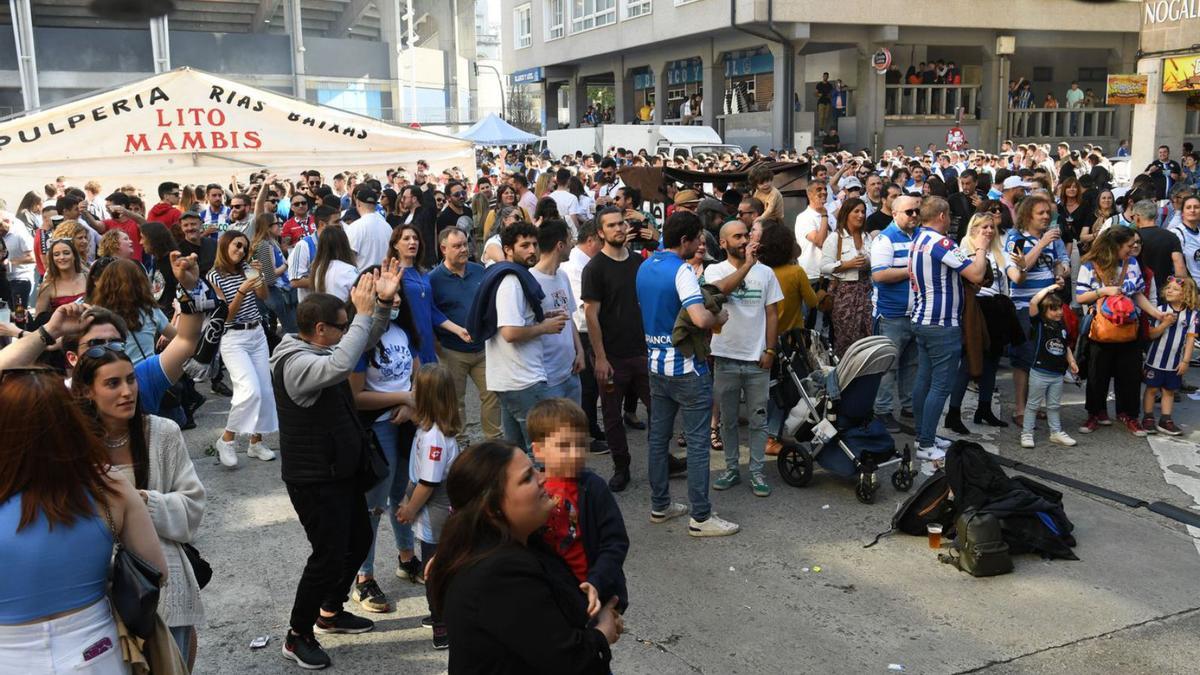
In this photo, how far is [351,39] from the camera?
4756 centimetres

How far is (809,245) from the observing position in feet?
28.5

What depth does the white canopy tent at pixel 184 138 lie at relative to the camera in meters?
15.1

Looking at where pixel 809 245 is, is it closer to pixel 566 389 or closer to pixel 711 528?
→ pixel 566 389

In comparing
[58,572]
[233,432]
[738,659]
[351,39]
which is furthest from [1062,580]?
[351,39]

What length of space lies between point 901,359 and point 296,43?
40.6 metres

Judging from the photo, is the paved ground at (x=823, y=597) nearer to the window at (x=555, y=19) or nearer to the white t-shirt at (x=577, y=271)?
the white t-shirt at (x=577, y=271)

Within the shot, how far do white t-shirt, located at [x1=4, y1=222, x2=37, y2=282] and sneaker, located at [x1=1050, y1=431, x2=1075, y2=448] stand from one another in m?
10.2

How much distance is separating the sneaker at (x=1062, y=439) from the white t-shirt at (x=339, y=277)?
5.30 m

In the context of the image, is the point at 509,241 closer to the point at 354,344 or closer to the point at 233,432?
the point at 354,344

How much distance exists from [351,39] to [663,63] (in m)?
17.1

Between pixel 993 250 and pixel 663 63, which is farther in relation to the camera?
pixel 663 63

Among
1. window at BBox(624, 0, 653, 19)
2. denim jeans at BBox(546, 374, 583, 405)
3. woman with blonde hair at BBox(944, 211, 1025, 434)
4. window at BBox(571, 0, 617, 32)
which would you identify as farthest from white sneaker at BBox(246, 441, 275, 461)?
window at BBox(571, 0, 617, 32)

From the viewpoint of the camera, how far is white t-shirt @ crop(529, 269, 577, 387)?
6109 mm

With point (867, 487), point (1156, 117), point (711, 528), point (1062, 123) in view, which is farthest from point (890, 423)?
point (1062, 123)
